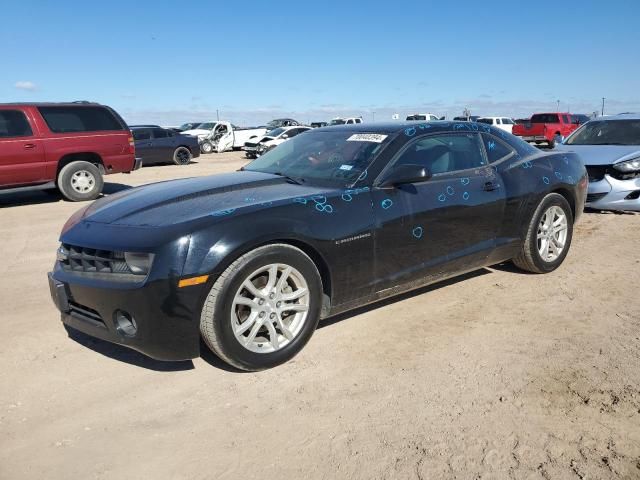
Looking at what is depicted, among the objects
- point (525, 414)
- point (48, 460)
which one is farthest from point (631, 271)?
point (48, 460)

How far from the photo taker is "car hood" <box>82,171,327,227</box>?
312cm

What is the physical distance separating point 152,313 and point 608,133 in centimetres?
Answer: 863

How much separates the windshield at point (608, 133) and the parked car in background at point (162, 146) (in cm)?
1400

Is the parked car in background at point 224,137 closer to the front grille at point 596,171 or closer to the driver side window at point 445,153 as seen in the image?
the front grille at point 596,171

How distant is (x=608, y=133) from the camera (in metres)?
8.86

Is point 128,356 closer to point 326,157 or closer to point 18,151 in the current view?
point 326,157

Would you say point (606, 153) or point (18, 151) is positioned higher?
point (18, 151)

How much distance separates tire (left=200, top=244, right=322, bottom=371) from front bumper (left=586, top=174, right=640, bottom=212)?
611 cm

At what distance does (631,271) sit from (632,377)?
2.39m

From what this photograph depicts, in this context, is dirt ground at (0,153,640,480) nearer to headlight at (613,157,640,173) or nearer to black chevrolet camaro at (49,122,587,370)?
black chevrolet camaro at (49,122,587,370)

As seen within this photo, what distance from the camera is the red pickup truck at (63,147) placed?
9.40 metres

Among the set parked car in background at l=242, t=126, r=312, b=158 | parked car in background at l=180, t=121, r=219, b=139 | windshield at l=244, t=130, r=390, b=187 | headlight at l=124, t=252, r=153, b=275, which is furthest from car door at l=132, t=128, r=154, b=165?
headlight at l=124, t=252, r=153, b=275

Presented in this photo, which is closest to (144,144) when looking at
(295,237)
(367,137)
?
(367,137)

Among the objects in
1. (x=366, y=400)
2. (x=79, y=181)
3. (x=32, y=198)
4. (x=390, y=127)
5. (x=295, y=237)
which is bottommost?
(x=366, y=400)
